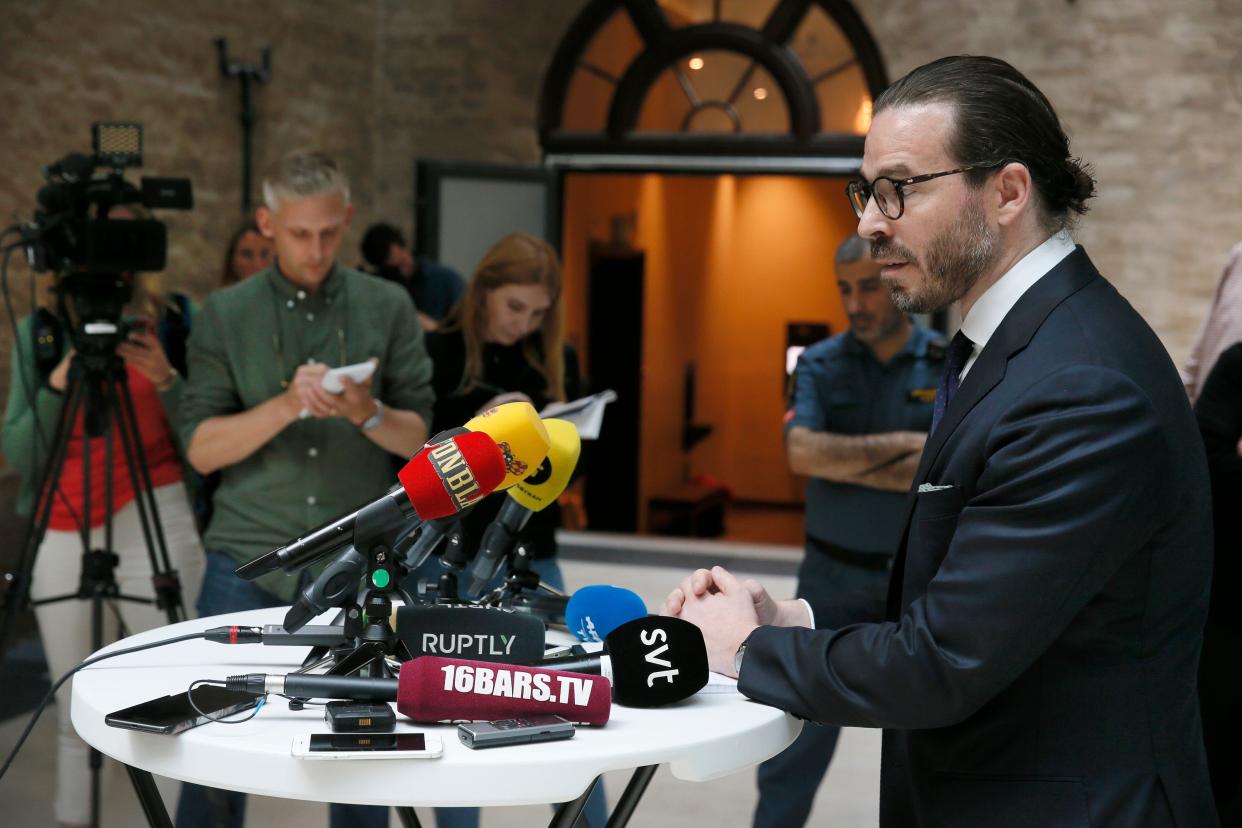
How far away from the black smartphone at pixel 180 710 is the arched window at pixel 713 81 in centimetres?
761

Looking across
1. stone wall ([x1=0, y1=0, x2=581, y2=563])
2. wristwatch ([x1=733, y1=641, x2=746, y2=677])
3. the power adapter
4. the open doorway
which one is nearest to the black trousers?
wristwatch ([x1=733, y1=641, x2=746, y2=677])

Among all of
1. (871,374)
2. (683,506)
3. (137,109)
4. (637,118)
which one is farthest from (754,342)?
(871,374)

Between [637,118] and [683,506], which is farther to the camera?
[683,506]

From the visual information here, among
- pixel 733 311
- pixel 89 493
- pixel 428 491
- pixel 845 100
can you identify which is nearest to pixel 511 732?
pixel 428 491

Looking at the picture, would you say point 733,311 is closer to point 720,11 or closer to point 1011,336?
point 720,11

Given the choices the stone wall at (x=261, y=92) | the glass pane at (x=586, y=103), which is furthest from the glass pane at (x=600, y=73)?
the stone wall at (x=261, y=92)

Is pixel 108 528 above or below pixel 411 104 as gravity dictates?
below

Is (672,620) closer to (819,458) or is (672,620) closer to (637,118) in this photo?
(819,458)

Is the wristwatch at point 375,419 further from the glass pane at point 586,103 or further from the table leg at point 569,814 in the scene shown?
the glass pane at point 586,103

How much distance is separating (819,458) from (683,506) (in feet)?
25.2

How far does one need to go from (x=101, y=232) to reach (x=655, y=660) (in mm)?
1968

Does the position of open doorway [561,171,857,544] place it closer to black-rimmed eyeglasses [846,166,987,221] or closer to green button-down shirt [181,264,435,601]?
green button-down shirt [181,264,435,601]

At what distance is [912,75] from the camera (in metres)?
1.56

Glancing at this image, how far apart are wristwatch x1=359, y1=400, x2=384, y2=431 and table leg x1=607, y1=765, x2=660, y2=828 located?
53.5 inches
